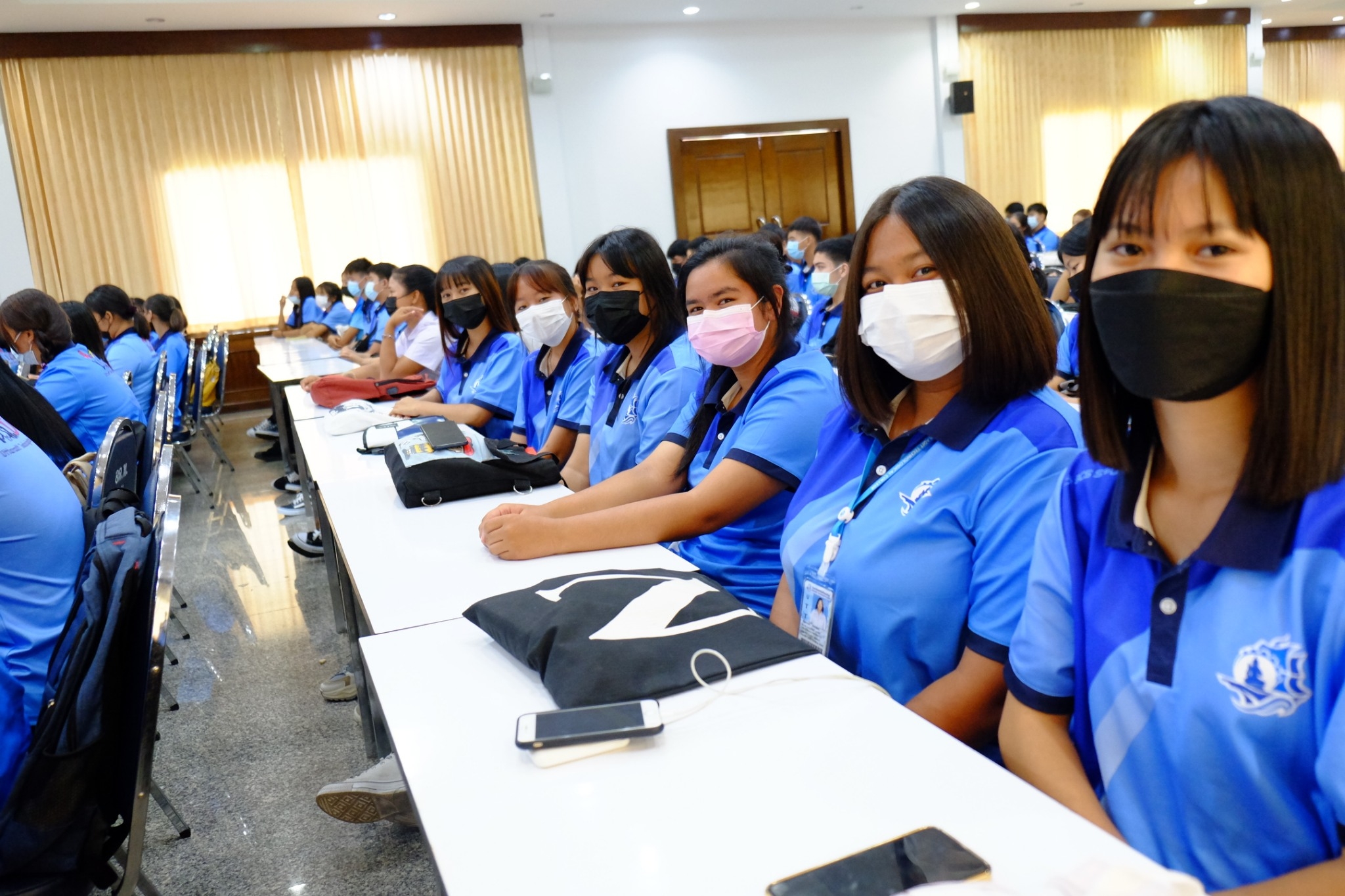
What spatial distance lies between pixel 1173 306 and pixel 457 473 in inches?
68.1

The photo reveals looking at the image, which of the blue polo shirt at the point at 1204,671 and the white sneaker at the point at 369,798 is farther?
the white sneaker at the point at 369,798

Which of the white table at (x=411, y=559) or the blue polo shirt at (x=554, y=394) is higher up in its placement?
the blue polo shirt at (x=554, y=394)

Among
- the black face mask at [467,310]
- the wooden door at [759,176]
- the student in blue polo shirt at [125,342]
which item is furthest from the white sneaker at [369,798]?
the wooden door at [759,176]

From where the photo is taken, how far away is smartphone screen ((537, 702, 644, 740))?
3.60 ft

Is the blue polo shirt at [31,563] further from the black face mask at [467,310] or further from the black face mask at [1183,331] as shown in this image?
the black face mask at [467,310]

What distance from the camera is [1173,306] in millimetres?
913

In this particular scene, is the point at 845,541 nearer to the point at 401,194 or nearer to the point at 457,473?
the point at 457,473

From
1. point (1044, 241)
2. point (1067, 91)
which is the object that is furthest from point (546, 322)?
point (1067, 91)

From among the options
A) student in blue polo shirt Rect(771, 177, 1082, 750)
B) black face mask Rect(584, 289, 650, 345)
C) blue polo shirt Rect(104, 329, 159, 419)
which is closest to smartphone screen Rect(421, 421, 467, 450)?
black face mask Rect(584, 289, 650, 345)

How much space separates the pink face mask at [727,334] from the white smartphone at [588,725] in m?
1.11

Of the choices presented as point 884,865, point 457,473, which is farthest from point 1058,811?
point 457,473

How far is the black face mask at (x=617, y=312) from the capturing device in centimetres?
268

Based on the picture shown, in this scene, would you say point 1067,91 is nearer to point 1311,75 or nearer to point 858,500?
point 1311,75

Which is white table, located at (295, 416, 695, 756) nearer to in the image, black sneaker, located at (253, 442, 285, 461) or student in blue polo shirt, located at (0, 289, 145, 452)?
student in blue polo shirt, located at (0, 289, 145, 452)
